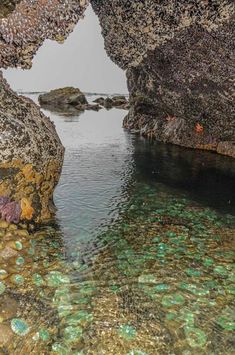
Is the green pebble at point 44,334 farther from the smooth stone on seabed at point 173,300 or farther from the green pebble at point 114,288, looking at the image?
the smooth stone on seabed at point 173,300

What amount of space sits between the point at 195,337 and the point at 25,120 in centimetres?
660

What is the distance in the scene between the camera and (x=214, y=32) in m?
11.0

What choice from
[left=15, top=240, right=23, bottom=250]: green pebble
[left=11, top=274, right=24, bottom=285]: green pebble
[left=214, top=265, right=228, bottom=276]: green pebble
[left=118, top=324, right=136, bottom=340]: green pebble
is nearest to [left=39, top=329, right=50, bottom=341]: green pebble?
[left=118, top=324, right=136, bottom=340]: green pebble

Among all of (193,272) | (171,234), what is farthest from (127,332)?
(171,234)

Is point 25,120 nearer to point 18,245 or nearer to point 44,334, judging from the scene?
point 18,245

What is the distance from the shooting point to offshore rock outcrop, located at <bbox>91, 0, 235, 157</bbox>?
1002 cm

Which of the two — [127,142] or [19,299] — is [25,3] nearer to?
[19,299]

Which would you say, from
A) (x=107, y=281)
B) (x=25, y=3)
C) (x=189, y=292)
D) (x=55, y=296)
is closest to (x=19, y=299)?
(x=55, y=296)

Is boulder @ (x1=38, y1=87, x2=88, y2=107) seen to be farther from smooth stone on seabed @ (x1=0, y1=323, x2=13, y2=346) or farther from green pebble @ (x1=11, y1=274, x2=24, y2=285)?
smooth stone on seabed @ (x1=0, y1=323, x2=13, y2=346)

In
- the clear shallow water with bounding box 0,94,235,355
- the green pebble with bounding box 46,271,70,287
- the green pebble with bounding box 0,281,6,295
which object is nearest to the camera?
the clear shallow water with bounding box 0,94,235,355

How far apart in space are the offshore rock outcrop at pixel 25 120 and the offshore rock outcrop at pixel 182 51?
2.83 metres

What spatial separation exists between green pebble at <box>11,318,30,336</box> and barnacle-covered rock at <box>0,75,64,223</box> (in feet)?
10.3

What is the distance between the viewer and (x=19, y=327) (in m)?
5.20

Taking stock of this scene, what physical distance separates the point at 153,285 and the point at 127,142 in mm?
19072
